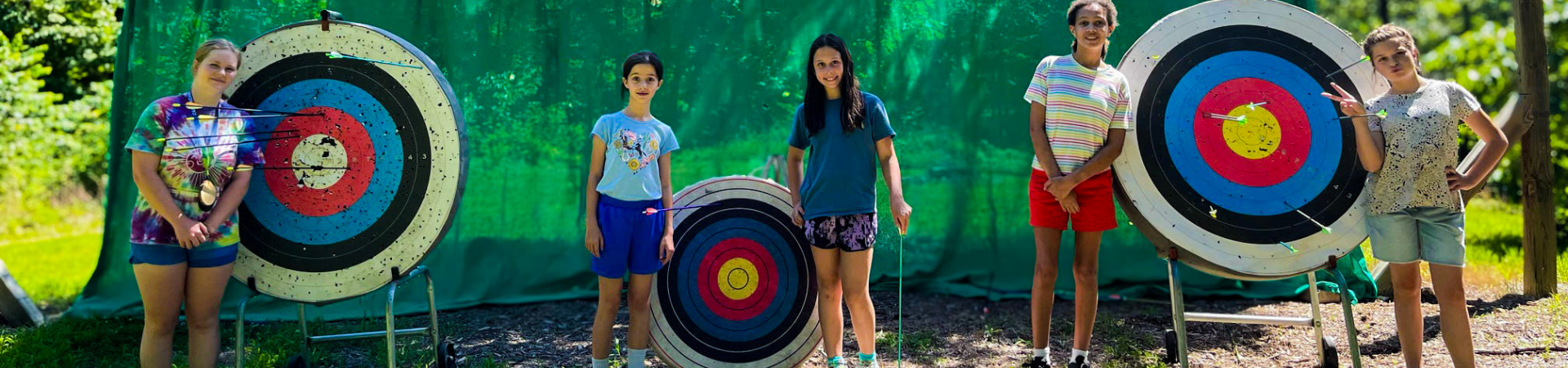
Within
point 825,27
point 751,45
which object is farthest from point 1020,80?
point 751,45

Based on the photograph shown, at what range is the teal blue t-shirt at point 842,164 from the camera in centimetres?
309

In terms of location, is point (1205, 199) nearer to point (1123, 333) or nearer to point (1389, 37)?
point (1389, 37)

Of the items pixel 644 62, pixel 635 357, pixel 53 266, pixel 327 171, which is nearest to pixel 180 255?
pixel 327 171

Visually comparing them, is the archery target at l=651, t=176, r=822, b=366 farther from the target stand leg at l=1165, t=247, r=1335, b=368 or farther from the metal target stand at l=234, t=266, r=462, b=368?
the target stand leg at l=1165, t=247, r=1335, b=368

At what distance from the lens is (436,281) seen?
4969 mm

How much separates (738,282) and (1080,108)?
131 centimetres

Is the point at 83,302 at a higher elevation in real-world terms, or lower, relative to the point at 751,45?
lower

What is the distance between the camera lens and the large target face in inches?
128

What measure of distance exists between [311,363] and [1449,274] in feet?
13.0

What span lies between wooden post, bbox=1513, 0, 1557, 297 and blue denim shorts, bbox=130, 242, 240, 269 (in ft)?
17.3

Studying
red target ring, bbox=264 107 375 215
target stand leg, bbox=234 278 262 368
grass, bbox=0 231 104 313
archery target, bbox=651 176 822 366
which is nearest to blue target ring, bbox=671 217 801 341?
archery target, bbox=651 176 822 366

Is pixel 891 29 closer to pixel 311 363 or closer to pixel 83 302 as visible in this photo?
pixel 311 363

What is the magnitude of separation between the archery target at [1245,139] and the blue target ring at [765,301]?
3.90ft

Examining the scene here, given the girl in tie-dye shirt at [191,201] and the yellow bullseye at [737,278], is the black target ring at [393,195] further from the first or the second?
the yellow bullseye at [737,278]
